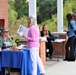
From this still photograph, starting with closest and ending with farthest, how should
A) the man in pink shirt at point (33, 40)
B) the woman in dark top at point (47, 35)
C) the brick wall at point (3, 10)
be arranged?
1. the man in pink shirt at point (33, 40)
2. the woman in dark top at point (47, 35)
3. the brick wall at point (3, 10)

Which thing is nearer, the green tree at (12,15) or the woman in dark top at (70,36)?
the woman in dark top at (70,36)

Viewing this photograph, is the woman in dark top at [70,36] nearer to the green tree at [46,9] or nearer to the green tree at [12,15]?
the green tree at [12,15]

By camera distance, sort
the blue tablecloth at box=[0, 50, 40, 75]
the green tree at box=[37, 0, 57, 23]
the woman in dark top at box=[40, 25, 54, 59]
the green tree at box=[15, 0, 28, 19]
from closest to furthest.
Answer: the blue tablecloth at box=[0, 50, 40, 75] < the woman in dark top at box=[40, 25, 54, 59] < the green tree at box=[15, 0, 28, 19] < the green tree at box=[37, 0, 57, 23]

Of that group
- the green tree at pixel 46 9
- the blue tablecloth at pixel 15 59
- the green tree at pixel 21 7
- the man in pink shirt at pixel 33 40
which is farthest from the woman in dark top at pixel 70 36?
the green tree at pixel 46 9

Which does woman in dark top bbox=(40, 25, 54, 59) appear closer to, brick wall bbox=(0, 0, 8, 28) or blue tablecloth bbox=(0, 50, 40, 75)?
brick wall bbox=(0, 0, 8, 28)

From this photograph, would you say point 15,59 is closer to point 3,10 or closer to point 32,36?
point 32,36

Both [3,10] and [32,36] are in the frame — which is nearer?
[32,36]

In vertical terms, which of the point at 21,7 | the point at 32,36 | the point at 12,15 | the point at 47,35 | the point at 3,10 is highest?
the point at 21,7

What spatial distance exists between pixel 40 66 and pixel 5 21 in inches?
457

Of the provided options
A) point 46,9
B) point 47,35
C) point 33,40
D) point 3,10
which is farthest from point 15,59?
point 46,9

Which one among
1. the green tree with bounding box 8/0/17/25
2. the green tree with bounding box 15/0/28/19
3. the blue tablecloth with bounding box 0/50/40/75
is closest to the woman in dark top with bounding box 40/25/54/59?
the blue tablecloth with bounding box 0/50/40/75

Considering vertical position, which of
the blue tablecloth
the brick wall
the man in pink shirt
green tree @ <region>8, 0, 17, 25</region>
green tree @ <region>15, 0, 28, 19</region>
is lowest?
the blue tablecloth

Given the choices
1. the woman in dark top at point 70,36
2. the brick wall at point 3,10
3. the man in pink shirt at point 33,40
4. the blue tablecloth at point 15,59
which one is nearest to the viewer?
the blue tablecloth at point 15,59

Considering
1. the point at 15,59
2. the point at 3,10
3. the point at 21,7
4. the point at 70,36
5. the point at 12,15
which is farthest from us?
the point at 21,7
